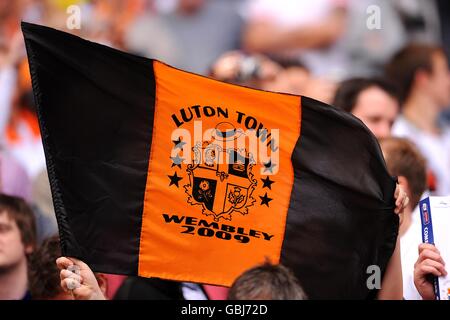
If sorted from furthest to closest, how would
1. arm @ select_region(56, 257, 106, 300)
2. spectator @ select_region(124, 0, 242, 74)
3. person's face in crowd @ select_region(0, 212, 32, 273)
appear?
1. spectator @ select_region(124, 0, 242, 74)
2. person's face in crowd @ select_region(0, 212, 32, 273)
3. arm @ select_region(56, 257, 106, 300)

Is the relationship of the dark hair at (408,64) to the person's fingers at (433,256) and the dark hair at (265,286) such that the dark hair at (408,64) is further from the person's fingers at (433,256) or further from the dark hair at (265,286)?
the dark hair at (265,286)

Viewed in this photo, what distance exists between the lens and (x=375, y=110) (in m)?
6.84

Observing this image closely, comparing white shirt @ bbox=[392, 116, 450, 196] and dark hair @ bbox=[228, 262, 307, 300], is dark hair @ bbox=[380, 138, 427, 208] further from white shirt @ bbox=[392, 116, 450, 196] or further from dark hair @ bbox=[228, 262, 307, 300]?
white shirt @ bbox=[392, 116, 450, 196]

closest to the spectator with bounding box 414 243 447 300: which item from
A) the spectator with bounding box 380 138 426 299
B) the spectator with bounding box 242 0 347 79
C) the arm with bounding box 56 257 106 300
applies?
the spectator with bounding box 380 138 426 299

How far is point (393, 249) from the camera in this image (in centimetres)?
518

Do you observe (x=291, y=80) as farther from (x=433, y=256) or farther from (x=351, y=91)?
(x=433, y=256)

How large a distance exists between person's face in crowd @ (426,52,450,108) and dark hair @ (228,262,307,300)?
4.86 meters

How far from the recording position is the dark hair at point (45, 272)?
540 centimetres

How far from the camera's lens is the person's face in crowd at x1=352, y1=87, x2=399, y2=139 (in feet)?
22.3

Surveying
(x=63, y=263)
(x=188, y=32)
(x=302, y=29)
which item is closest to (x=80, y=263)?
(x=63, y=263)

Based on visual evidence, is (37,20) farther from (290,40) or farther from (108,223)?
(108,223)

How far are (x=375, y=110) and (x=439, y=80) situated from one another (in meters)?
2.33

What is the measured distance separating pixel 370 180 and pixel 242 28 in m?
4.50

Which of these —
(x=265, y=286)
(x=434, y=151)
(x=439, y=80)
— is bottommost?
(x=265, y=286)
